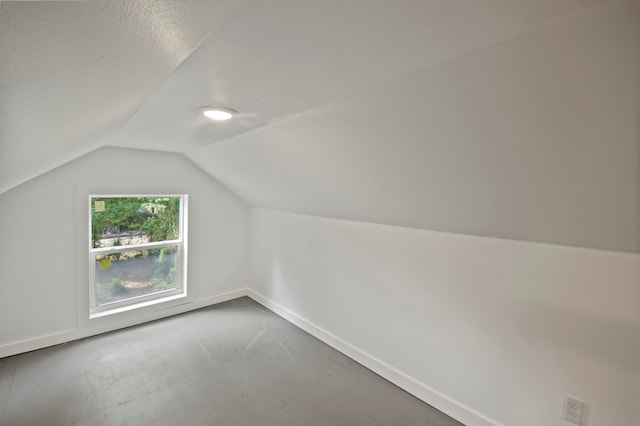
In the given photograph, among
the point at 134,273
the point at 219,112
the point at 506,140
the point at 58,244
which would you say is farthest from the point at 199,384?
the point at 506,140

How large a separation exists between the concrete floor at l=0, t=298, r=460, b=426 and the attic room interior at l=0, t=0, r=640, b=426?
22 millimetres

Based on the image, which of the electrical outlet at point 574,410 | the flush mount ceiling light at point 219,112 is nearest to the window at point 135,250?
the flush mount ceiling light at point 219,112

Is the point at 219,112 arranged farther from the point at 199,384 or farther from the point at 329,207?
the point at 199,384

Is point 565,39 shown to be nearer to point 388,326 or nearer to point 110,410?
point 388,326

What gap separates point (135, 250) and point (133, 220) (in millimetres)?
347

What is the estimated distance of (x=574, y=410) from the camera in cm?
167

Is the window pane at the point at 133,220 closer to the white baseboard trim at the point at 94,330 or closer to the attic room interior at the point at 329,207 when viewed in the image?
the attic room interior at the point at 329,207

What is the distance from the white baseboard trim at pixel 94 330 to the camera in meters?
2.76

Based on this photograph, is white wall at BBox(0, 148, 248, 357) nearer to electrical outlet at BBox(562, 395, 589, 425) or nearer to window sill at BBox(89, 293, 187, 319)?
window sill at BBox(89, 293, 187, 319)

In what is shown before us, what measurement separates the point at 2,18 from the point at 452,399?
2736 millimetres

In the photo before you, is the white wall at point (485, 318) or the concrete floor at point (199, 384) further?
the concrete floor at point (199, 384)

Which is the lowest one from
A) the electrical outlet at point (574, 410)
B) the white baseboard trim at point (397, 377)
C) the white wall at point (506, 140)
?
the white baseboard trim at point (397, 377)

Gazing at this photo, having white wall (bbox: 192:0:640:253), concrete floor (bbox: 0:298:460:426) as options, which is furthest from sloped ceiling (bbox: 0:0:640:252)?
concrete floor (bbox: 0:298:460:426)

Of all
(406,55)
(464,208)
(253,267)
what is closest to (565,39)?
(406,55)
